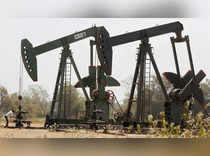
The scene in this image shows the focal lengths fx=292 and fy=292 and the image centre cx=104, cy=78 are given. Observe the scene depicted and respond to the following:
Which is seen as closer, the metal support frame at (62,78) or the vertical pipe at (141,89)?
the vertical pipe at (141,89)

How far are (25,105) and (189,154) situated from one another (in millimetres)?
16170

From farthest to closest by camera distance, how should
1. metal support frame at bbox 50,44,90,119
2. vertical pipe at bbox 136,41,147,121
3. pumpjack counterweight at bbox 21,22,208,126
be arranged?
metal support frame at bbox 50,44,90,119
vertical pipe at bbox 136,41,147,121
pumpjack counterweight at bbox 21,22,208,126

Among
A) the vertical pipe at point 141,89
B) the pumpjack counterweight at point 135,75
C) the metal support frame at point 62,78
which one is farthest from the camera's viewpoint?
the metal support frame at point 62,78

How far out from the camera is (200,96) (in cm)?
1255

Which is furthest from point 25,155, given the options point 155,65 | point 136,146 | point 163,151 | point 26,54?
point 26,54

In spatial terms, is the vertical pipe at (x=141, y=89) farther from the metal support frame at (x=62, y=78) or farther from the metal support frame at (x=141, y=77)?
the metal support frame at (x=62, y=78)

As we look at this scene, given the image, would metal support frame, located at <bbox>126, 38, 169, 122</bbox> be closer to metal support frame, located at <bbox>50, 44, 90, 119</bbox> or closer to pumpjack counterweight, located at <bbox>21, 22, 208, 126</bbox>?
pumpjack counterweight, located at <bbox>21, 22, 208, 126</bbox>

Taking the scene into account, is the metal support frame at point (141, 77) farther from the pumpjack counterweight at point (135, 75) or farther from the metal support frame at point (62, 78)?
the metal support frame at point (62, 78)

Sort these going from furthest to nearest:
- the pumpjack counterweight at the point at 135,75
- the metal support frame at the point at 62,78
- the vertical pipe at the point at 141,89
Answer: the metal support frame at the point at 62,78, the vertical pipe at the point at 141,89, the pumpjack counterweight at the point at 135,75

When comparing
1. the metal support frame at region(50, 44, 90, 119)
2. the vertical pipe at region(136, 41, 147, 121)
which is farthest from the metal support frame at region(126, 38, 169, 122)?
the metal support frame at region(50, 44, 90, 119)

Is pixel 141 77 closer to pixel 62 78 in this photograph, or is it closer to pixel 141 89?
pixel 141 89

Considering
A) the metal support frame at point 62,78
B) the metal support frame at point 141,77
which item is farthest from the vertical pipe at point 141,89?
the metal support frame at point 62,78

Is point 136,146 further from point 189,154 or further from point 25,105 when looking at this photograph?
point 25,105

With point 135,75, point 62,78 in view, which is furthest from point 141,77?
point 62,78
